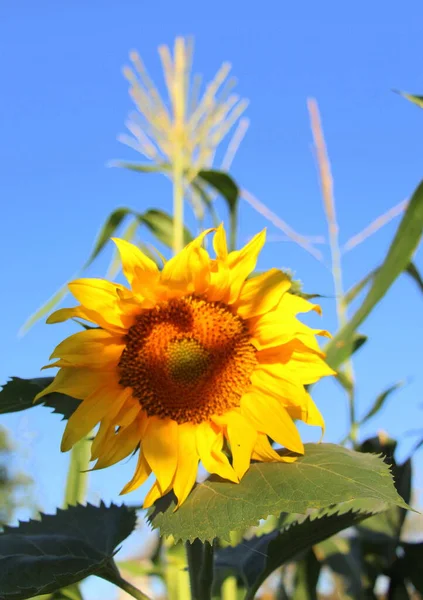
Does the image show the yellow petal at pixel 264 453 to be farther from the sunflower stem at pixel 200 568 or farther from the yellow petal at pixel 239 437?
the sunflower stem at pixel 200 568

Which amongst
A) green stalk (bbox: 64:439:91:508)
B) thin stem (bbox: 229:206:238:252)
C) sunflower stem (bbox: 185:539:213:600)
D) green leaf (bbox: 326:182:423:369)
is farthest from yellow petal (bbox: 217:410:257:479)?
thin stem (bbox: 229:206:238:252)

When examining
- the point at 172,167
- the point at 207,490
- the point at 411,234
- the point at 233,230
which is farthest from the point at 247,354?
the point at 172,167

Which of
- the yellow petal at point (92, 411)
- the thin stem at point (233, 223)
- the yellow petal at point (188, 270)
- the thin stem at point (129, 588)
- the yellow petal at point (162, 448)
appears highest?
the thin stem at point (233, 223)

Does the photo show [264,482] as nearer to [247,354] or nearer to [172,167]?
[247,354]

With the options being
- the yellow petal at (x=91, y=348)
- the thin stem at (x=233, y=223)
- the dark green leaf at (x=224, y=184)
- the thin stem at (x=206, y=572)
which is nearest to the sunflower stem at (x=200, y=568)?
the thin stem at (x=206, y=572)

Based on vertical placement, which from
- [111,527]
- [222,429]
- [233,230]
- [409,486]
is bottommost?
[409,486]

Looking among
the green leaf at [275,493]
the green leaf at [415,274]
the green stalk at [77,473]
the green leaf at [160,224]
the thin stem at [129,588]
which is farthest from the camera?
the green leaf at [160,224]
